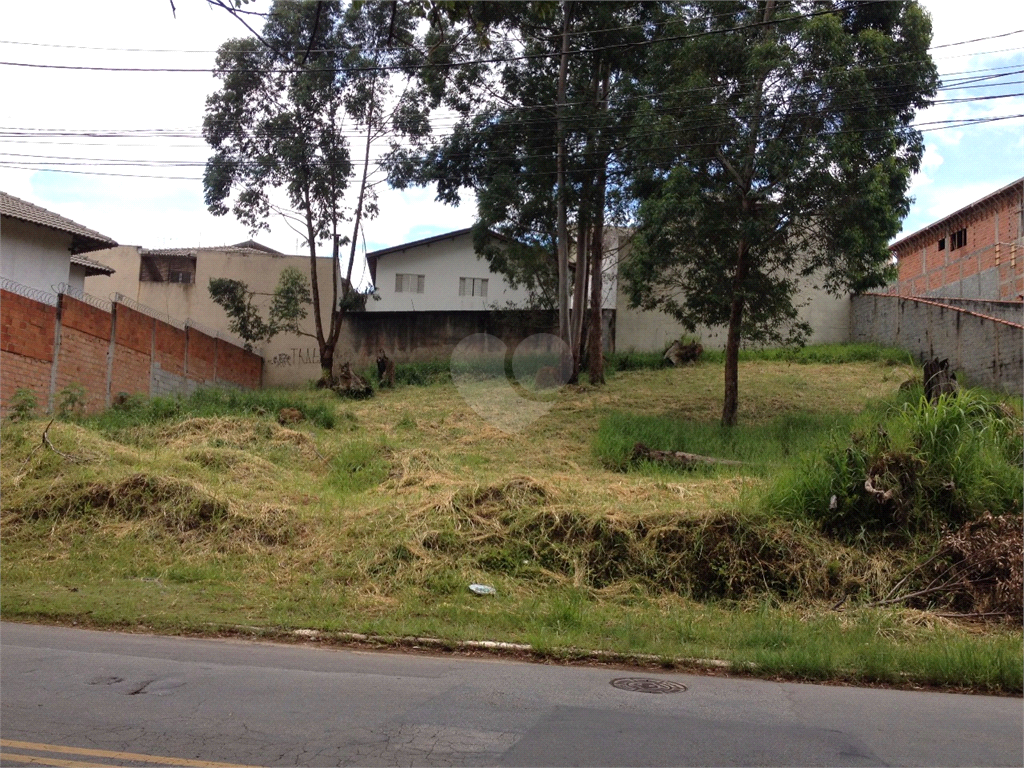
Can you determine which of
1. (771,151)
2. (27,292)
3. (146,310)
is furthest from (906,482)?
(146,310)

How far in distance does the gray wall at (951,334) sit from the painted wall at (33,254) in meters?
22.5

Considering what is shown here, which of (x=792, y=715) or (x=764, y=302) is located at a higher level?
(x=764, y=302)

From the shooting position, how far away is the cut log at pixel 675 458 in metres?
15.3

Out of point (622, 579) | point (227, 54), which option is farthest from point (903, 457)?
point (227, 54)

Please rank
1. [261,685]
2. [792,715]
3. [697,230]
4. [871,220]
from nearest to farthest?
1. [792,715]
2. [261,685]
3. [871,220]
4. [697,230]

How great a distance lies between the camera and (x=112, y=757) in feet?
16.2

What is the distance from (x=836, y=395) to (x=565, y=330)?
757cm

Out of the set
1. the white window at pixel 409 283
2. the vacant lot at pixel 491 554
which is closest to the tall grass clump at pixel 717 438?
the vacant lot at pixel 491 554

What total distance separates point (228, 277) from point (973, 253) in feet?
83.1

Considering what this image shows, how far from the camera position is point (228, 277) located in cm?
3109

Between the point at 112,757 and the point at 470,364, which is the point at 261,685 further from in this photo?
the point at 470,364

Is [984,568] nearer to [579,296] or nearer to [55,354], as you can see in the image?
[579,296]

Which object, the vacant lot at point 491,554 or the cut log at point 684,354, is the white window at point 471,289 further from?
the vacant lot at point 491,554

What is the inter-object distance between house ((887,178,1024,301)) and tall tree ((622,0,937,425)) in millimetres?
11017
